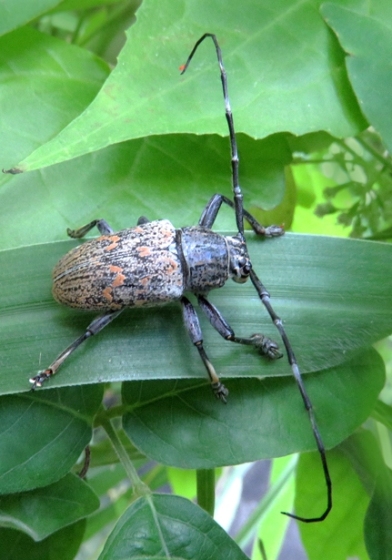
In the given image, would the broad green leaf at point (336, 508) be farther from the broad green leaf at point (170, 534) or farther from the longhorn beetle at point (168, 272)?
the broad green leaf at point (170, 534)

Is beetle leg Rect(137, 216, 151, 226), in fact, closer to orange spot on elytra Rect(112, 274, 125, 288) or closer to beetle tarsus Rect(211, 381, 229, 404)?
orange spot on elytra Rect(112, 274, 125, 288)

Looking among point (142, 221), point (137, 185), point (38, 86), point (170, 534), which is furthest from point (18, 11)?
point (170, 534)

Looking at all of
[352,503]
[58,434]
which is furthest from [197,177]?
[352,503]

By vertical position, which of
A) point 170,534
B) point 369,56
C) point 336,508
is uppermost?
point 369,56

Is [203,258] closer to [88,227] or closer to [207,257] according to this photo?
[207,257]

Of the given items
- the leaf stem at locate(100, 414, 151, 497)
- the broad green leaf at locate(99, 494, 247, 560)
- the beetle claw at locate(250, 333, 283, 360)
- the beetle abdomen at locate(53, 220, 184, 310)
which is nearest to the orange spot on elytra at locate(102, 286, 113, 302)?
the beetle abdomen at locate(53, 220, 184, 310)

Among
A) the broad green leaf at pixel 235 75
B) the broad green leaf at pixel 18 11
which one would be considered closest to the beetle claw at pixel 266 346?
the broad green leaf at pixel 235 75

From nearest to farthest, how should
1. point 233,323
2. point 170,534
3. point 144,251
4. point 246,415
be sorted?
point 170,534
point 246,415
point 233,323
point 144,251
